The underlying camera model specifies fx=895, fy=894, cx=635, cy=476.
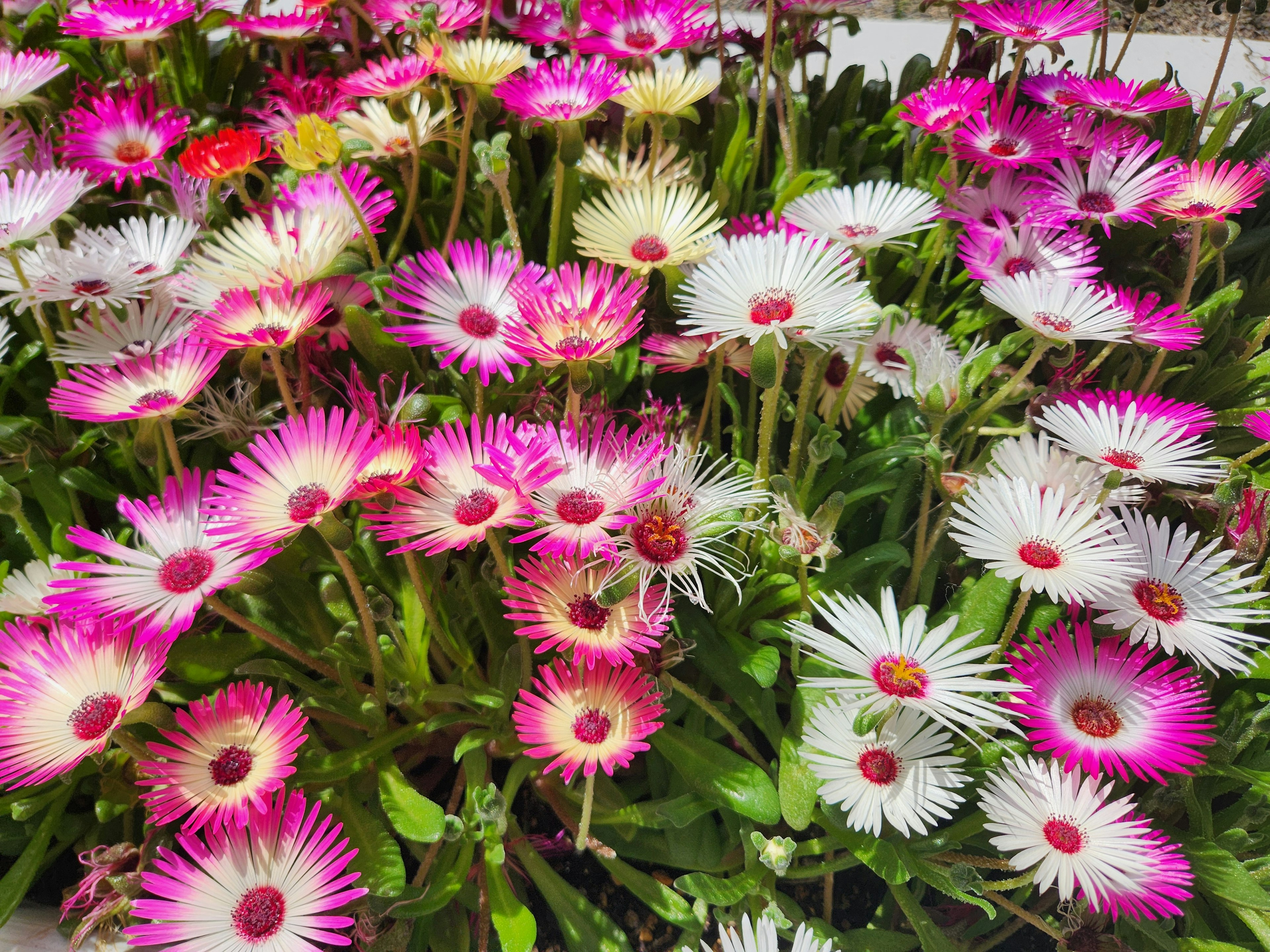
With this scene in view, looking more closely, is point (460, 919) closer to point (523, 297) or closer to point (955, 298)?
point (523, 297)

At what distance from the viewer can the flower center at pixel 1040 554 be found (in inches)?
34.5

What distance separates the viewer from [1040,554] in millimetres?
883

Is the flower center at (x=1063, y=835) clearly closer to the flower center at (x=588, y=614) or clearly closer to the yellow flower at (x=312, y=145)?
the flower center at (x=588, y=614)

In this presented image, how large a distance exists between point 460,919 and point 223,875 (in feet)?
1.07

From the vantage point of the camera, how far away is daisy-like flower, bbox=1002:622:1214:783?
0.88 metres

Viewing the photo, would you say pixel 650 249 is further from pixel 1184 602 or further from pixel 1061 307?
pixel 1184 602

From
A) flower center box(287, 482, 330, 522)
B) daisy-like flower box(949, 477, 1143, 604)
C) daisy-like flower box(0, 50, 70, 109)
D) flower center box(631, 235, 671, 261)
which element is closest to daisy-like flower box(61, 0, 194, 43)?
daisy-like flower box(0, 50, 70, 109)

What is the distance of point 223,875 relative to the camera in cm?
80

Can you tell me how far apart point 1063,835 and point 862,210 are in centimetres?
80

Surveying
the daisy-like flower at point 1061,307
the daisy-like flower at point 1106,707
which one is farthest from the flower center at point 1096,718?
the daisy-like flower at point 1061,307

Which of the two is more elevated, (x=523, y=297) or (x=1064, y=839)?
(x=523, y=297)

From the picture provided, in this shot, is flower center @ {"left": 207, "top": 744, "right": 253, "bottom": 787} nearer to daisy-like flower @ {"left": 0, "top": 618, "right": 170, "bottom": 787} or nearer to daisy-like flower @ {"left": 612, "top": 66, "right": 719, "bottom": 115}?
daisy-like flower @ {"left": 0, "top": 618, "right": 170, "bottom": 787}

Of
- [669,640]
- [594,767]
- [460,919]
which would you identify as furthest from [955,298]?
[460,919]

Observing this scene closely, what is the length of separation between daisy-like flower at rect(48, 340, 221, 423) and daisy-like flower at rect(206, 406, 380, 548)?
14 cm
